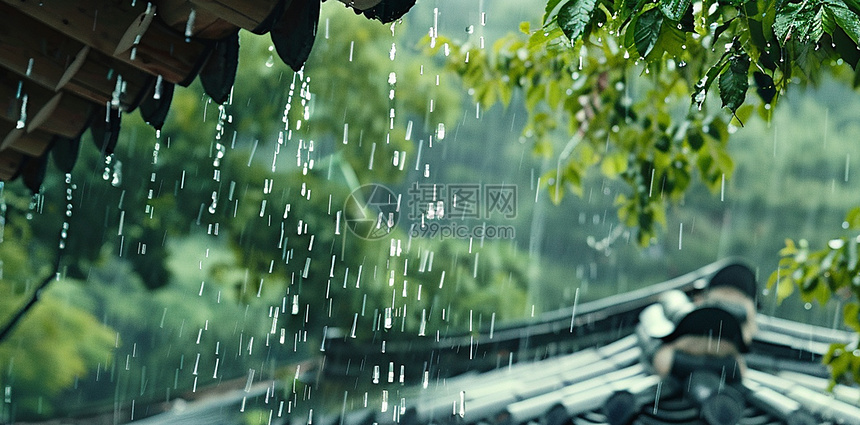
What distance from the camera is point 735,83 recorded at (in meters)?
0.87

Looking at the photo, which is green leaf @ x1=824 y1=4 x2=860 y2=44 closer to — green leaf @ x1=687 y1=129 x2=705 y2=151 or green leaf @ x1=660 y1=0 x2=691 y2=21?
green leaf @ x1=660 y1=0 x2=691 y2=21

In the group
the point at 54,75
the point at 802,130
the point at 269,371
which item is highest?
the point at 802,130

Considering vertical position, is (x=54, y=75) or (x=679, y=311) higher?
(x=54, y=75)

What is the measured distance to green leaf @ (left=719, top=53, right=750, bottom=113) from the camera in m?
0.86

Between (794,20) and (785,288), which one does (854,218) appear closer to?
(785,288)

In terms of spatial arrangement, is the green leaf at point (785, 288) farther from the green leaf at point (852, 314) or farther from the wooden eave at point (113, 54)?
the wooden eave at point (113, 54)

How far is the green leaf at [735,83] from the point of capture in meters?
0.86

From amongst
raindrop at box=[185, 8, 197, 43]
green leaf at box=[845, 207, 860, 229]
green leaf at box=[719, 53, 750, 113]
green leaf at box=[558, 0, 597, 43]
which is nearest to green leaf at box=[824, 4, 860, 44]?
green leaf at box=[719, 53, 750, 113]

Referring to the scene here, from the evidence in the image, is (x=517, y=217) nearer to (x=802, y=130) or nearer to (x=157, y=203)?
(x=802, y=130)

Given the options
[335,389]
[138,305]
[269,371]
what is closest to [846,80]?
[335,389]

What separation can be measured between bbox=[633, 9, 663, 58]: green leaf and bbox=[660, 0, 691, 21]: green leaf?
0.03ft

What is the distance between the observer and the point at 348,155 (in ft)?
26.6

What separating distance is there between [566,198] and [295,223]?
513cm

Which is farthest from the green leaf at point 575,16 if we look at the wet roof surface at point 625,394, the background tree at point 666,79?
the wet roof surface at point 625,394
